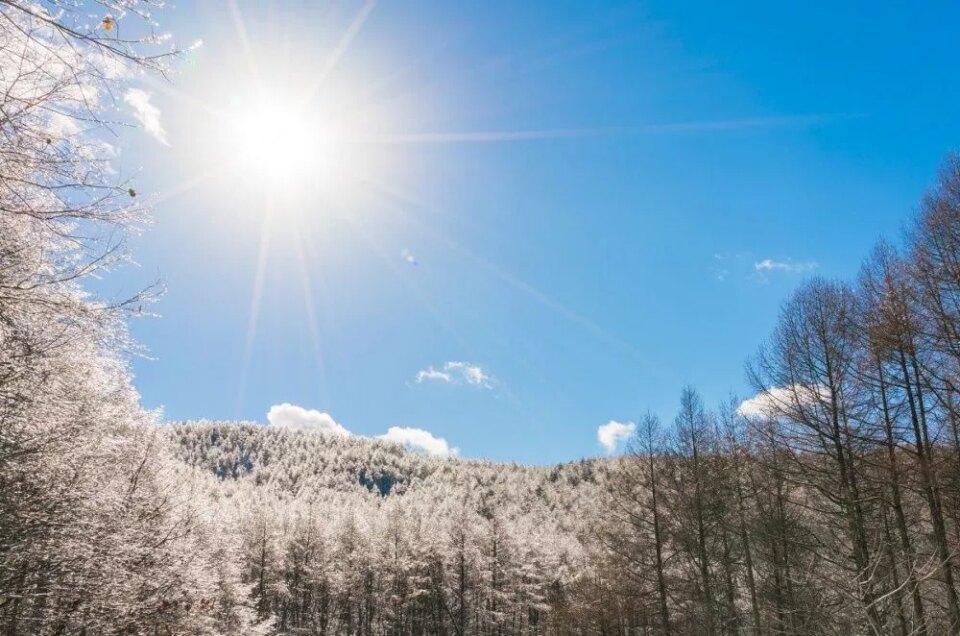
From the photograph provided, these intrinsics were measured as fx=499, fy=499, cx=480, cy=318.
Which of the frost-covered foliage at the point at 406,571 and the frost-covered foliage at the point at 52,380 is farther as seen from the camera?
the frost-covered foliage at the point at 406,571

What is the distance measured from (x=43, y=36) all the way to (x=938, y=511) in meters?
13.1

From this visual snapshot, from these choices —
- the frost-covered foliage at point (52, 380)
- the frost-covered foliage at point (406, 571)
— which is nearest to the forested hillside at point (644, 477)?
the frost-covered foliage at point (52, 380)

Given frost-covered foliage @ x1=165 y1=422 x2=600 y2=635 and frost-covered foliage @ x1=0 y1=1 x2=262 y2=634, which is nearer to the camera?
frost-covered foliage @ x1=0 y1=1 x2=262 y2=634

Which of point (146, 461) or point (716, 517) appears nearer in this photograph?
point (716, 517)

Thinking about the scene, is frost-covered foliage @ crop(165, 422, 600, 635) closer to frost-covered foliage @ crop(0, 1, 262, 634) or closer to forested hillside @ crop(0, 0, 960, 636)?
forested hillside @ crop(0, 0, 960, 636)

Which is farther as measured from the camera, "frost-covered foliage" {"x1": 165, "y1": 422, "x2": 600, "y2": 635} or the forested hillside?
"frost-covered foliage" {"x1": 165, "y1": 422, "x2": 600, "y2": 635}

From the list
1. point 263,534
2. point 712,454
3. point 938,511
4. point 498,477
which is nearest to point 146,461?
point 712,454

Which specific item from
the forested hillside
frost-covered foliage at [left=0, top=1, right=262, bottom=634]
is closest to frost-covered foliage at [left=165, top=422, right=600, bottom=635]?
the forested hillside

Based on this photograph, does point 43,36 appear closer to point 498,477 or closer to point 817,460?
point 817,460

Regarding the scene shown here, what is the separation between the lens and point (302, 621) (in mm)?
52406

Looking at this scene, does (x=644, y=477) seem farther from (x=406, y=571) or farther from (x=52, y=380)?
(x=406, y=571)

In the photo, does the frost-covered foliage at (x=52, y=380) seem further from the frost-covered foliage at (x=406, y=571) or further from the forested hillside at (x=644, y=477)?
the frost-covered foliage at (x=406, y=571)

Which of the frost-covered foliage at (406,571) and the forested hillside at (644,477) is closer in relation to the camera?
the forested hillside at (644,477)

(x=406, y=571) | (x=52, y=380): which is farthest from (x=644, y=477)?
(x=406, y=571)
